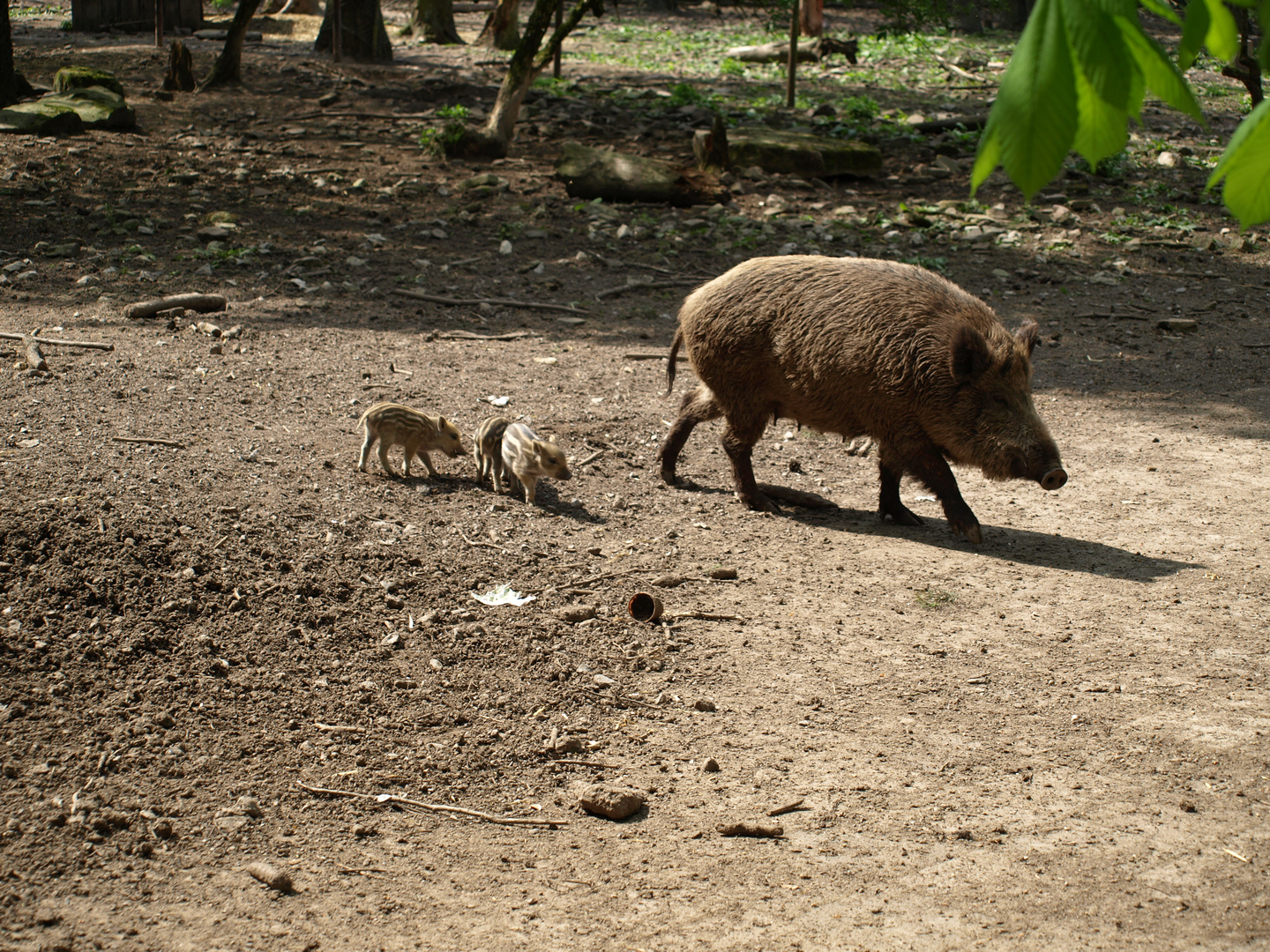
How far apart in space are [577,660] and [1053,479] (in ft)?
8.92

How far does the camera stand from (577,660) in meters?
4.36

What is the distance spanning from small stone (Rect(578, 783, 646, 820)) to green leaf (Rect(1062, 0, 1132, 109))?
2646 millimetres

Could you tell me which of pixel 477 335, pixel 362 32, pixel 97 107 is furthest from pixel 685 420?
pixel 362 32

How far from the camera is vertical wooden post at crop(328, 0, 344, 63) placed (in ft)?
56.6

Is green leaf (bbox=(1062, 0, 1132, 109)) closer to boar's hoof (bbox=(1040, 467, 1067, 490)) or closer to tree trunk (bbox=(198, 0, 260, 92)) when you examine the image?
→ boar's hoof (bbox=(1040, 467, 1067, 490))

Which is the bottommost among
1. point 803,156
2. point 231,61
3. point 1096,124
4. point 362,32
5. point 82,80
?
point 803,156

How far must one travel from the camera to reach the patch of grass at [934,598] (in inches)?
198

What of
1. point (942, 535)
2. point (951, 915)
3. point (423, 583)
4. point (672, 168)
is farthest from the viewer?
point (672, 168)

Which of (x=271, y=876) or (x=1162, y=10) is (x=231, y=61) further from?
(x=1162, y=10)

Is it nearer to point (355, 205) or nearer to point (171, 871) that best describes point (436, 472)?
point (171, 871)

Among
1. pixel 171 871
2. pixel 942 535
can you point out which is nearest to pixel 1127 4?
pixel 171 871

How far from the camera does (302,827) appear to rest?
3.29 meters

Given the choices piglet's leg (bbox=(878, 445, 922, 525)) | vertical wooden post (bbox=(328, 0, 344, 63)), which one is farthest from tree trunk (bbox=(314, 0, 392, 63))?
piglet's leg (bbox=(878, 445, 922, 525))

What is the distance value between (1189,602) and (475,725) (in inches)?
131
